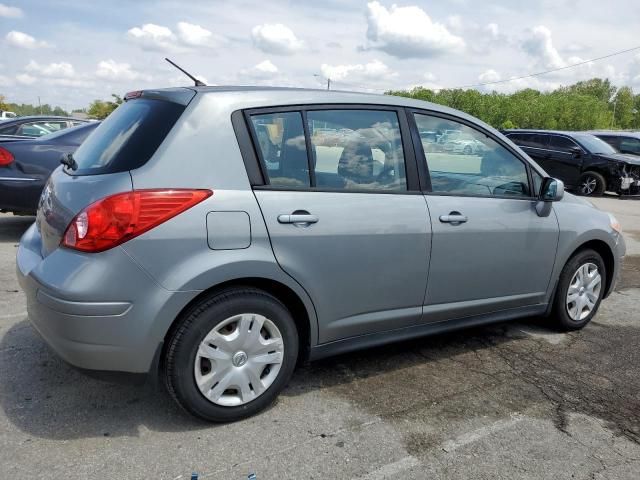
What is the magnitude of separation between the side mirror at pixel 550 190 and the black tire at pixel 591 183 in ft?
40.7

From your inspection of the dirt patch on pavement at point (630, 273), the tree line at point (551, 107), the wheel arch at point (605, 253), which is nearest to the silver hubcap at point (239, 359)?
the wheel arch at point (605, 253)

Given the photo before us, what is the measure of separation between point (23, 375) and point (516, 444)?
2746 millimetres

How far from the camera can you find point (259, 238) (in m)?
2.76

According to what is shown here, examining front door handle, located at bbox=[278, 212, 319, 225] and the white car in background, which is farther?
the white car in background

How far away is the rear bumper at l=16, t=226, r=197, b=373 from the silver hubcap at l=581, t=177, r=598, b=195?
14.8 metres

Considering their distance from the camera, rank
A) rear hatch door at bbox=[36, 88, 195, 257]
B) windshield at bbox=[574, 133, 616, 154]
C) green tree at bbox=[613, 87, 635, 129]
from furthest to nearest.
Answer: green tree at bbox=[613, 87, 635, 129] < windshield at bbox=[574, 133, 616, 154] < rear hatch door at bbox=[36, 88, 195, 257]

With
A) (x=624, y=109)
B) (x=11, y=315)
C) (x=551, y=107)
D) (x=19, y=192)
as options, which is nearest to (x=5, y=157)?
(x=19, y=192)

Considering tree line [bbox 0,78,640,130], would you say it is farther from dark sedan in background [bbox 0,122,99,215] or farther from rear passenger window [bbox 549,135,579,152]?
dark sedan in background [bbox 0,122,99,215]

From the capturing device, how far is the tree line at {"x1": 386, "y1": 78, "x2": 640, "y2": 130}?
278ft

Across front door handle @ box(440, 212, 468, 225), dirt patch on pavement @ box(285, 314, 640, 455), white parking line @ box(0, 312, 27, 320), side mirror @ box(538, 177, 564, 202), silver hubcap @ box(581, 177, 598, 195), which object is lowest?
silver hubcap @ box(581, 177, 598, 195)

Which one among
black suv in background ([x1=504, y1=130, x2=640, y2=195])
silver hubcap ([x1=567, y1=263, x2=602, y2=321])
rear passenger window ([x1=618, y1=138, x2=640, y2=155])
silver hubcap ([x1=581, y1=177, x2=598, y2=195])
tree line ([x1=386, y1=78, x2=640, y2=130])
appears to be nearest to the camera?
silver hubcap ([x1=567, y1=263, x2=602, y2=321])

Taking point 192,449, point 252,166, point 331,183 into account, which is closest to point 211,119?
point 252,166

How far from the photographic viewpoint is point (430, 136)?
349 cm

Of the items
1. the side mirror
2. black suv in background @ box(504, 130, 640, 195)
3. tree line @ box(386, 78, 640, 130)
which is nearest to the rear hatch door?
the side mirror
